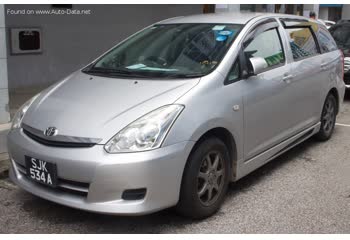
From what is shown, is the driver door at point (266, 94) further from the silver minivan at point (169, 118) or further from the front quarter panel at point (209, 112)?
the front quarter panel at point (209, 112)

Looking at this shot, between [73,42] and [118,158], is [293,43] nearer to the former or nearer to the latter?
[118,158]

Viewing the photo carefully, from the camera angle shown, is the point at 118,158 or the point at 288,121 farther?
the point at 288,121

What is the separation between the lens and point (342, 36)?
981 cm

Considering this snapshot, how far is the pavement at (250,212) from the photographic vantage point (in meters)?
3.56

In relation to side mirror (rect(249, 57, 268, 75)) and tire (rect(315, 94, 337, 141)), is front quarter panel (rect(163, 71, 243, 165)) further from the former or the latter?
tire (rect(315, 94, 337, 141))

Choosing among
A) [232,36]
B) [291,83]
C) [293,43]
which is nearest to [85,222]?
[232,36]

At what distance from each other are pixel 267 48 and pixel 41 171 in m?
2.41

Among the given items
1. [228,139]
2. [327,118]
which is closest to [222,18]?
[228,139]

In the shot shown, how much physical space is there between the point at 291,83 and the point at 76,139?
2380mm

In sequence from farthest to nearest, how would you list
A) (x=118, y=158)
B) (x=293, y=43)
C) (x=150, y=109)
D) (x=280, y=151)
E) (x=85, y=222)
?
(x=293, y=43), (x=280, y=151), (x=85, y=222), (x=150, y=109), (x=118, y=158)

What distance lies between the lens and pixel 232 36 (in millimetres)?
4191

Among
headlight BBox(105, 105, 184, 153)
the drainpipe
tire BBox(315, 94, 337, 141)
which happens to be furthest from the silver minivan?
the drainpipe

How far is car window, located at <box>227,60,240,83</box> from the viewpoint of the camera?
391 cm

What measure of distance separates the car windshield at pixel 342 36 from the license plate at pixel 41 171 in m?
7.21
